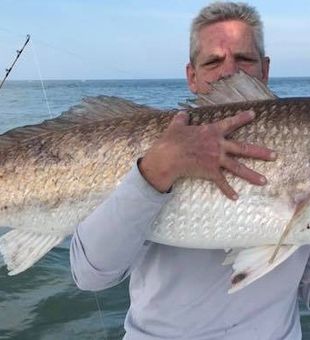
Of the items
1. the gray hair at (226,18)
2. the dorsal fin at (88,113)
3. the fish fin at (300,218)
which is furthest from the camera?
the gray hair at (226,18)

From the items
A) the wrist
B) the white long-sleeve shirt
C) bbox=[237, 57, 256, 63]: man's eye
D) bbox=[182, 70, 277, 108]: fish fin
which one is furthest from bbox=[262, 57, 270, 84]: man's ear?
the wrist

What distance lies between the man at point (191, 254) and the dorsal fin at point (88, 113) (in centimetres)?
37

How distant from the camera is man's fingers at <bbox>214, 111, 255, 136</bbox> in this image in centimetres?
236

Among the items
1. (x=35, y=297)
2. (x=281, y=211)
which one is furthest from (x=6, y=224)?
(x=35, y=297)

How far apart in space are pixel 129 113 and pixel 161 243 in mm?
589

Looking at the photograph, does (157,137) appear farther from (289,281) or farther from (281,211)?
(289,281)

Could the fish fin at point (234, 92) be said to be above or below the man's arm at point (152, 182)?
above

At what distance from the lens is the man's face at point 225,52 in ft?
9.56

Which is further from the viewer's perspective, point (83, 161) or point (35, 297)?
point (35, 297)

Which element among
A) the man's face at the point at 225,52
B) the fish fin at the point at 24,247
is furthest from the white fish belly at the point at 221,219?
the man's face at the point at 225,52

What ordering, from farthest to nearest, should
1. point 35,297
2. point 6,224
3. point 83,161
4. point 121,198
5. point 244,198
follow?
point 35,297 < point 6,224 < point 83,161 < point 244,198 < point 121,198

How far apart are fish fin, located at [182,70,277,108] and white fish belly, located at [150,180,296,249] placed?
1.21 ft

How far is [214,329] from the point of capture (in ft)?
8.25

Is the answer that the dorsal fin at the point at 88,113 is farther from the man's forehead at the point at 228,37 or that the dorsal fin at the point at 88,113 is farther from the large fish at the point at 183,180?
the man's forehead at the point at 228,37
